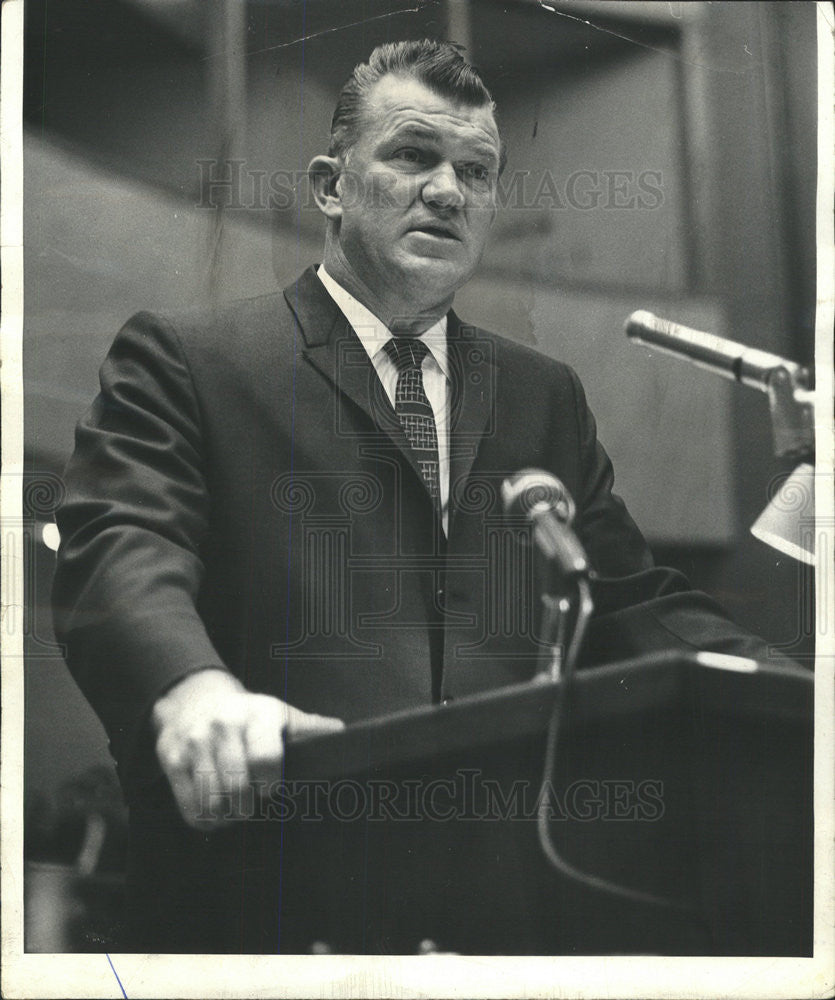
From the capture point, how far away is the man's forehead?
276cm

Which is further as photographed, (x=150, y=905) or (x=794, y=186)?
(x=794, y=186)

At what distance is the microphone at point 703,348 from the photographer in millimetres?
2832

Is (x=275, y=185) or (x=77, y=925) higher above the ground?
(x=275, y=185)

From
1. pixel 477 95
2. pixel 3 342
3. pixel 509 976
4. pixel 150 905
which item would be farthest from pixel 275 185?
pixel 509 976

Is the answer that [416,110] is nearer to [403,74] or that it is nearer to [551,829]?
[403,74]

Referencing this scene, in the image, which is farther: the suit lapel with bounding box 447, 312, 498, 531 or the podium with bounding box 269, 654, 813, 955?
the suit lapel with bounding box 447, 312, 498, 531

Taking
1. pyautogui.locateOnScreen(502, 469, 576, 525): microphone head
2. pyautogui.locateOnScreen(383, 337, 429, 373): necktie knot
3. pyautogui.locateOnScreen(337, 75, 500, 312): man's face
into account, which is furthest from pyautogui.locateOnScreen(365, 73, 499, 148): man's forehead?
pyautogui.locateOnScreen(502, 469, 576, 525): microphone head

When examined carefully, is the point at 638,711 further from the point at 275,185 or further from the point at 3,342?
the point at 3,342

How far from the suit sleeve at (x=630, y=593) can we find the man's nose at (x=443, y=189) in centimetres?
46

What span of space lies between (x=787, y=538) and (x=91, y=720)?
60.8 inches

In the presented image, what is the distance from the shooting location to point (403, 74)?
279 centimetres

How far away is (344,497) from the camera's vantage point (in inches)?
107

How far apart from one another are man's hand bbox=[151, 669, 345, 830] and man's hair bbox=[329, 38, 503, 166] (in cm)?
117

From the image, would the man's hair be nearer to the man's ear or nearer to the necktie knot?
the man's ear
